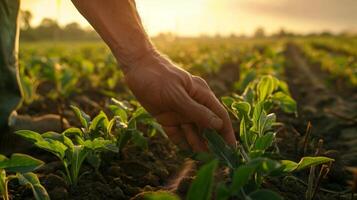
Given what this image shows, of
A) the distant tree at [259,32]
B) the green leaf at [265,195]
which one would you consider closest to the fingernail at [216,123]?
the green leaf at [265,195]

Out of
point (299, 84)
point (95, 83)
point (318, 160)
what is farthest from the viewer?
point (299, 84)

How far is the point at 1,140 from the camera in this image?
2920 mm

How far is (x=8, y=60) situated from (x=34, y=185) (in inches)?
58.9

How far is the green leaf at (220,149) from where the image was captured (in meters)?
1.74

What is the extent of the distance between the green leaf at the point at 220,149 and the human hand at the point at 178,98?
6 cm

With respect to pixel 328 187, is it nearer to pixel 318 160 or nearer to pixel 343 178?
pixel 343 178

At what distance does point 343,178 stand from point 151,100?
120 centimetres

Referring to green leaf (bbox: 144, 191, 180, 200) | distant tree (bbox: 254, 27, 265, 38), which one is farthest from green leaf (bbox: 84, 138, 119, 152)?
distant tree (bbox: 254, 27, 265, 38)

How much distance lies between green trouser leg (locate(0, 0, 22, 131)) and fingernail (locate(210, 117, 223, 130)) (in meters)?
1.58

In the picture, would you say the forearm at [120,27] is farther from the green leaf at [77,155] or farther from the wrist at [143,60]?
the green leaf at [77,155]

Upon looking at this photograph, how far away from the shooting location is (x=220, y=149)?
176 cm

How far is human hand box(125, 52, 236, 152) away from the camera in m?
1.83

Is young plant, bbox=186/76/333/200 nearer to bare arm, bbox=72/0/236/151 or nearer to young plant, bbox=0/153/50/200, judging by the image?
bare arm, bbox=72/0/236/151

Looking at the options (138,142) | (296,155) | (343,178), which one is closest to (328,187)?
(343,178)
